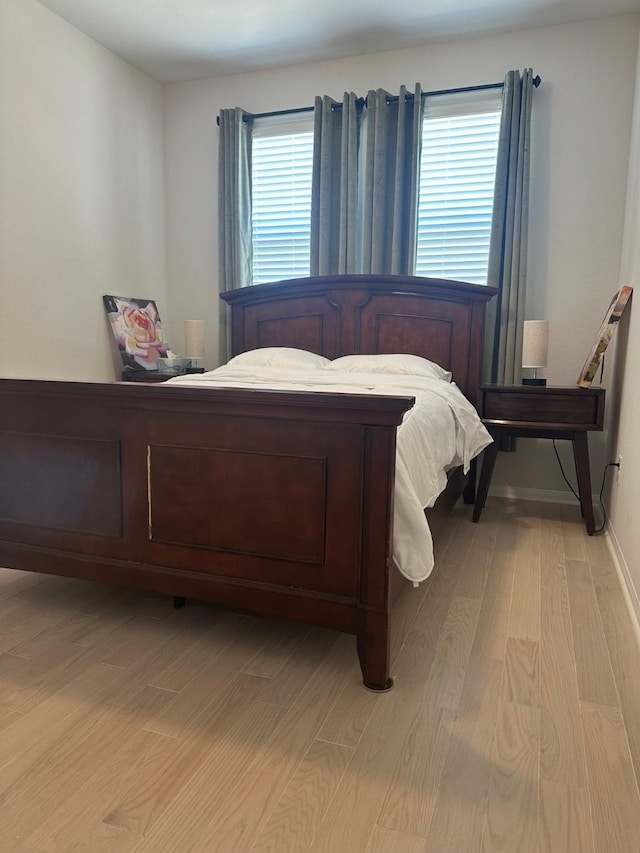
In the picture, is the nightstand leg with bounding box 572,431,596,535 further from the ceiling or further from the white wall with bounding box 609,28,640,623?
the ceiling

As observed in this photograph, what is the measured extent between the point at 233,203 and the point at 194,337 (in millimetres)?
937

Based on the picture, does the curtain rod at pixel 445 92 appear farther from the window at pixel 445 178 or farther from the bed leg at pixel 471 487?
the bed leg at pixel 471 487

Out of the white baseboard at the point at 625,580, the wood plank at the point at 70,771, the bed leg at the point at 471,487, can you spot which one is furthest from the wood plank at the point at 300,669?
the bed leg at the point at 471,487

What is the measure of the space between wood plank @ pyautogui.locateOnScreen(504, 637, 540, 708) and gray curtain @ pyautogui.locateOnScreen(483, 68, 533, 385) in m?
1.94

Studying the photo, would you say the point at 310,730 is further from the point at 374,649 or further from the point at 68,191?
the point at 68,191

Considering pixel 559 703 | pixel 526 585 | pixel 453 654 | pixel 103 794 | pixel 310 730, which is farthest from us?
pixel 526 585

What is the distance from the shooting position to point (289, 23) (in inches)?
131

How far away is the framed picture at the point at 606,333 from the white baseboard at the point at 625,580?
2.56 ft

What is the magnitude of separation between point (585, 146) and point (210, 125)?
2.46m

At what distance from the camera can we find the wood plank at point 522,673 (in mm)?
1580

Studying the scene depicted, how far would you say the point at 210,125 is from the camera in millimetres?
4113

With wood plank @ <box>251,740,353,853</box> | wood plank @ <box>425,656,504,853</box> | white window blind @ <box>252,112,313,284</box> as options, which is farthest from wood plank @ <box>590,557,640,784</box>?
white window blind @ <box>252,112,313,284</box>

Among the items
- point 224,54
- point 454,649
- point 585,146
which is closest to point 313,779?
point 454,649

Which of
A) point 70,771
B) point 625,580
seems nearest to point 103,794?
point 70,771
